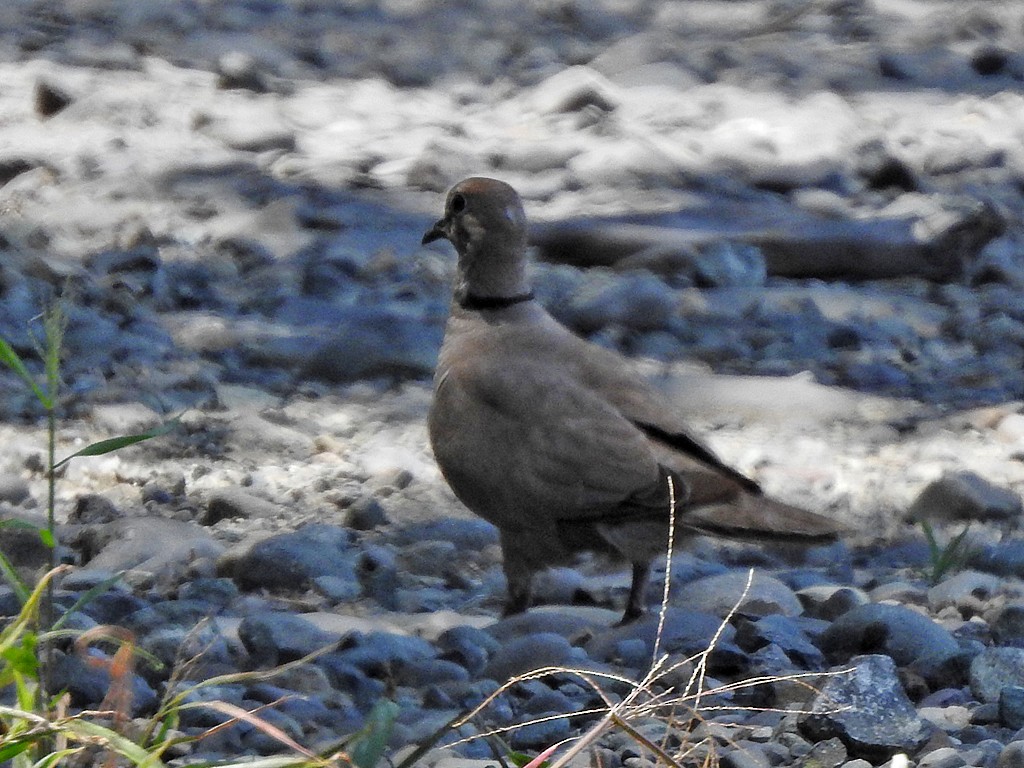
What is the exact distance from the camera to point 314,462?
5.74 m

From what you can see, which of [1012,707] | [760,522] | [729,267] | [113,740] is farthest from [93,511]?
[729,267]

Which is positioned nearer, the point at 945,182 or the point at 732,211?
the point at 732,211

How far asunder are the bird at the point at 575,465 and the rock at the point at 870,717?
91 centimetres

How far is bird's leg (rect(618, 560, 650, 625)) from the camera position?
14.6 ft

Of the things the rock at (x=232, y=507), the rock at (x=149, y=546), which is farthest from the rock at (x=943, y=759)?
the rock at (x=232, y=507)

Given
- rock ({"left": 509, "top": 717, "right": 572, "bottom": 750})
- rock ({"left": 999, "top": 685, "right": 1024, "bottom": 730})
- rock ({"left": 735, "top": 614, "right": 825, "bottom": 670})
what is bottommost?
rock ({"left": 735, "top": 614, "right": 825, "bottom": 670})

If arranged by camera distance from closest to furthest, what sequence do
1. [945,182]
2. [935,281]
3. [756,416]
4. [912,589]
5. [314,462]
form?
1. [912,589]
2. [314,462]
3. [756,416]
4. [935,281]
5. [945,182]

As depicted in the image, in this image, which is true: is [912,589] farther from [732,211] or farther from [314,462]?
[732,211]

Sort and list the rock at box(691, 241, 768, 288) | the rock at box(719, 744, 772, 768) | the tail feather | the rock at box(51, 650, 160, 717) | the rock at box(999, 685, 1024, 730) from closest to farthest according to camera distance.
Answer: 1. the rock at box(719, 744, 772, 768)
2. the rock at box(51, 650, 160, 717)
3. the rock at box(999, 685, 1024, 730)
4. the tail feather
5. the rock at box(691, 241, 768, 288)

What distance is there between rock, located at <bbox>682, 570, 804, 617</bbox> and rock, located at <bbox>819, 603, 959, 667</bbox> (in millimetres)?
305

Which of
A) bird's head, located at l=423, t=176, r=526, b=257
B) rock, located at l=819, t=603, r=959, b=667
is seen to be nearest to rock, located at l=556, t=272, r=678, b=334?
bird's head, located at l=423, t=176, r=526, b=257

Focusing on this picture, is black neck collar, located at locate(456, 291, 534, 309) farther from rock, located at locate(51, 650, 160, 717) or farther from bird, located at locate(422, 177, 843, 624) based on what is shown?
rock, located at locate(51, 650, 160, 717)

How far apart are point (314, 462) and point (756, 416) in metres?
1.60

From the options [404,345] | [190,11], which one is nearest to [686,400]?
[404,345]
